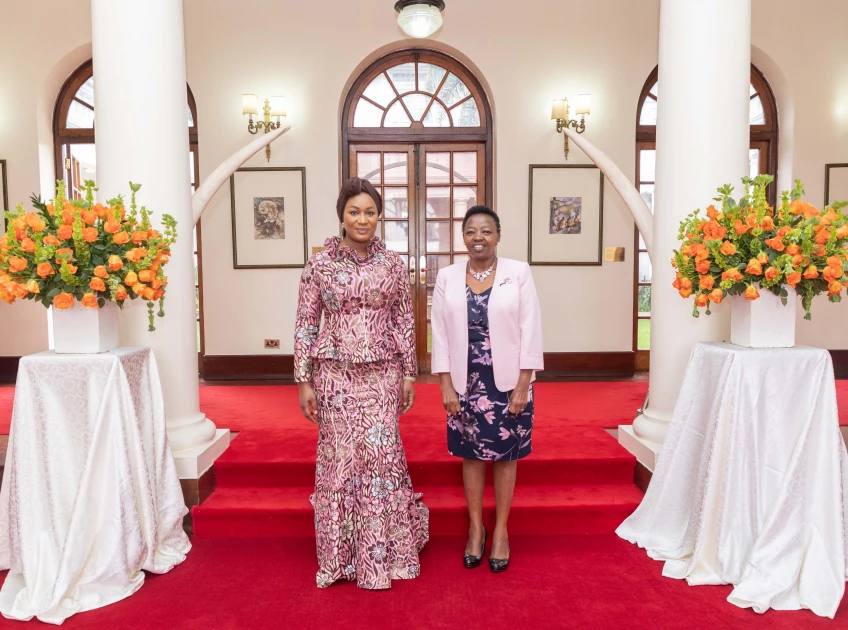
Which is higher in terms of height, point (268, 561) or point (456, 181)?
point (456, 181)

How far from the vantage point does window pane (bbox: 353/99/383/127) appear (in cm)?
697

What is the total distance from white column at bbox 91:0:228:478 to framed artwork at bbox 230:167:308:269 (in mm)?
3080

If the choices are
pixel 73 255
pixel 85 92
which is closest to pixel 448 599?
pixel 73 255

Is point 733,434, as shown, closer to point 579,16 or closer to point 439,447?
point 439,447

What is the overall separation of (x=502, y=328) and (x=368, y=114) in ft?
16.1


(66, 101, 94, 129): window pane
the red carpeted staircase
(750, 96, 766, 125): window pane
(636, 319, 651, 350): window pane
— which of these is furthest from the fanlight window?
the red carpeted staircase

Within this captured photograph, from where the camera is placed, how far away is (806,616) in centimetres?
253

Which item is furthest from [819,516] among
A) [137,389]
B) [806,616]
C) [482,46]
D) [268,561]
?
[482,46]

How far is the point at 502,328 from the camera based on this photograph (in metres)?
2.85

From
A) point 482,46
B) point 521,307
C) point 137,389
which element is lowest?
point 137,389

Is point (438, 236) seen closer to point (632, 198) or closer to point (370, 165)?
point (370, 165)

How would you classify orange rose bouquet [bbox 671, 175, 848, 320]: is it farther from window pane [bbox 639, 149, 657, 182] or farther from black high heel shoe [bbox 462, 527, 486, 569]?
window pane [bbox 639, 149, 657, 182]

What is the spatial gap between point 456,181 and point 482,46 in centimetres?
153

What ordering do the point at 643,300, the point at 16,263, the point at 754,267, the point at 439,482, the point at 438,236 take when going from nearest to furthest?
1. the point at 16,263
2. the point at 754,267
3. the point at 439,482
4. the point at 438,236
5. the point at 643,300
